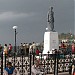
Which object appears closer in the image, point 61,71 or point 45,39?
point 61,71

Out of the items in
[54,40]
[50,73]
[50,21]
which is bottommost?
[50,73]

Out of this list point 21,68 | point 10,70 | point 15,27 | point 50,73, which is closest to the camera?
point 10,70

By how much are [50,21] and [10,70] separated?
18.6 meters

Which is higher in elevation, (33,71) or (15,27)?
(15,27)

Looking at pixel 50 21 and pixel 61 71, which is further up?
pixel 50 21

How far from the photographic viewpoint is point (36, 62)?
10.6 metres

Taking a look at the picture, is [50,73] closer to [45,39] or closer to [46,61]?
[46,61]

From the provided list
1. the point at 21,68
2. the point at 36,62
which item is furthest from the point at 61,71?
the point at 36,62

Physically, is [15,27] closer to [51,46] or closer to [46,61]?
[51,46]

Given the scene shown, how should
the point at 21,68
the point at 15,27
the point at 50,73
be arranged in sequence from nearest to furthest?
the point at 21,68, the point at 50,73, the point at 15,27

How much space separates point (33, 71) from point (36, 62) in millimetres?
352

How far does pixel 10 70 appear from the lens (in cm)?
1005

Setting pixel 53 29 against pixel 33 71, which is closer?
pixel 33 71

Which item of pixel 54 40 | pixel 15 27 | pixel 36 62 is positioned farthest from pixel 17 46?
pixel 36 62
